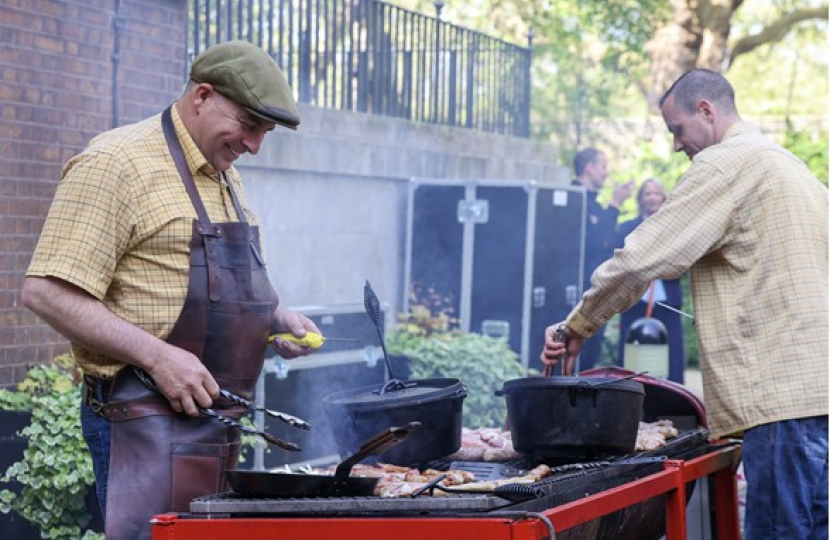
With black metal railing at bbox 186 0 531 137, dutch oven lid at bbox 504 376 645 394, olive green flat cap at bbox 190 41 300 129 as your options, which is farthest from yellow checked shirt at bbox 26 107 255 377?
black metal railing at bbox 186 0 531 137

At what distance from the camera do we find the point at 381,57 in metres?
10.5

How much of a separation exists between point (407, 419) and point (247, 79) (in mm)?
1194

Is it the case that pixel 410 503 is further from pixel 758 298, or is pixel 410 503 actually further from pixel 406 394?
pixel 758 298

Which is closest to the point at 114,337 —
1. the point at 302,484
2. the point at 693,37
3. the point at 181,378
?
the point at 181,378

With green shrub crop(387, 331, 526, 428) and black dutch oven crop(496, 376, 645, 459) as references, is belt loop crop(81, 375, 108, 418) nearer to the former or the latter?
black dutch oven crop(496, 376, 645, 459)

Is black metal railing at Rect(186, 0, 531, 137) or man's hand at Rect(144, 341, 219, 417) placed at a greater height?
black metal railing at Rect(186, 0, 531, 137)

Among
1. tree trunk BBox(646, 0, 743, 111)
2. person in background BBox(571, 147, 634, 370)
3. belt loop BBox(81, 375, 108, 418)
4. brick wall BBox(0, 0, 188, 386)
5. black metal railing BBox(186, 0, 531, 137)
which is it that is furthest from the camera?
tree trunk BBox(646, 0, 743, 111)

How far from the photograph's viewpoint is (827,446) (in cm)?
441

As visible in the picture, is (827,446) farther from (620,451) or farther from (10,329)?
(10,329)

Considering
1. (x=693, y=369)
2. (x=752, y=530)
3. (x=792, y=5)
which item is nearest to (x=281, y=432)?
(x=752, y=530)

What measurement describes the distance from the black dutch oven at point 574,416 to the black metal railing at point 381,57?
4.52 metres

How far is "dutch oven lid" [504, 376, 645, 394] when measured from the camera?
4207 millimetres

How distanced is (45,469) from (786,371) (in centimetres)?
309

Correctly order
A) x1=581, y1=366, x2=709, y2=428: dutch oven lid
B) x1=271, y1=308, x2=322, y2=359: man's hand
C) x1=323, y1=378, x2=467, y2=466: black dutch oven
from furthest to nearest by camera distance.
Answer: x1=581, y1=366, x2=709, y2=428: dutch oven lid → x1=271, y1=308, x2=322, y2=359: man's hand → x1=323, y1=378, x2=467, y2=466: black dutch oven
